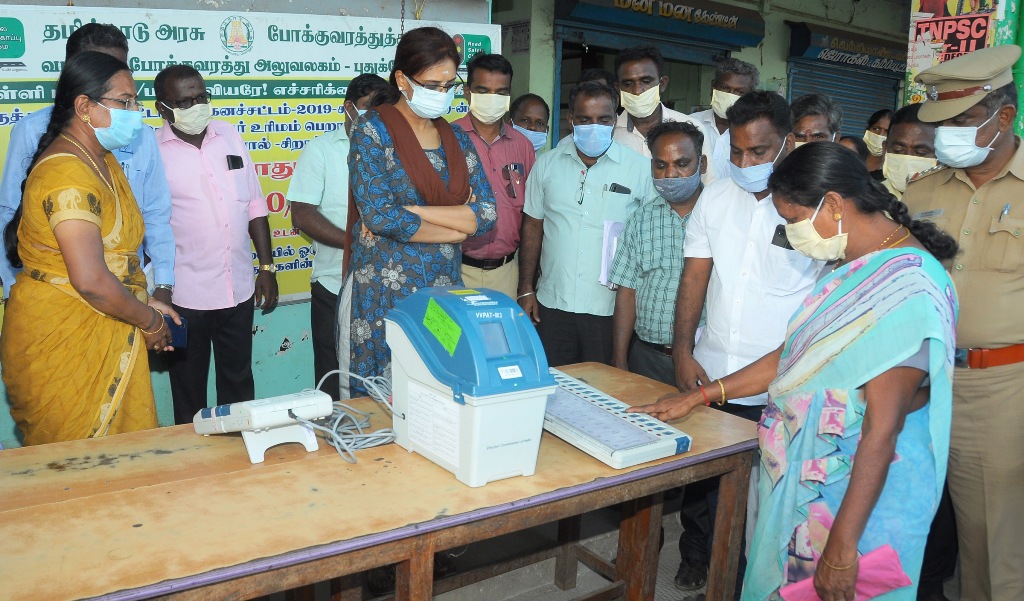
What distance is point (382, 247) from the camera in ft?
8.82

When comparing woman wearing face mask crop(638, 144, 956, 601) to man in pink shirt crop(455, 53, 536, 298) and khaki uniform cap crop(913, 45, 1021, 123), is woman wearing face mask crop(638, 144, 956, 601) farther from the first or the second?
man in pink shirt crop(455, 53, 536, 298)

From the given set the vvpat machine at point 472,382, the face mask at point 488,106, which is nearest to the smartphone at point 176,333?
the vvpat machine at point 472,382

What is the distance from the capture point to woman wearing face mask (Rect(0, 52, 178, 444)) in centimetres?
242

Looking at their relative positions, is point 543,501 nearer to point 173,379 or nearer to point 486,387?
point 486,387

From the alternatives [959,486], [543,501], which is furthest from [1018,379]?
[543,501]

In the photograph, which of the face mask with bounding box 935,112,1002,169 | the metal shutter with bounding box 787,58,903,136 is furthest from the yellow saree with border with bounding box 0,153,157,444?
the metal shutter with bounding box 787,58,903,136

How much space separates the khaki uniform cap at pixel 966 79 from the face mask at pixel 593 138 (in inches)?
50.6

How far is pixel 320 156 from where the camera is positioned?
373 centimetres

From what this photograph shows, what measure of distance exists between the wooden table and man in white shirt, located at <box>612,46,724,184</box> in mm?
2053

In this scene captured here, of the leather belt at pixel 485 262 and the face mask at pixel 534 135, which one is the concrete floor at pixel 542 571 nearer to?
the leather belt at pixel 485 262

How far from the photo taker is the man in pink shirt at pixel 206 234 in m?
3.47

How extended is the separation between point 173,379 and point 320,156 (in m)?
1.22

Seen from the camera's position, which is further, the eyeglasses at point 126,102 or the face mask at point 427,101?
the face mask at point 427,101

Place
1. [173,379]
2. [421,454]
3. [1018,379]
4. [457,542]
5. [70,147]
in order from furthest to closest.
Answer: [173,379] < [1018,379] < [70,147] < [421,454] < [457,542]
